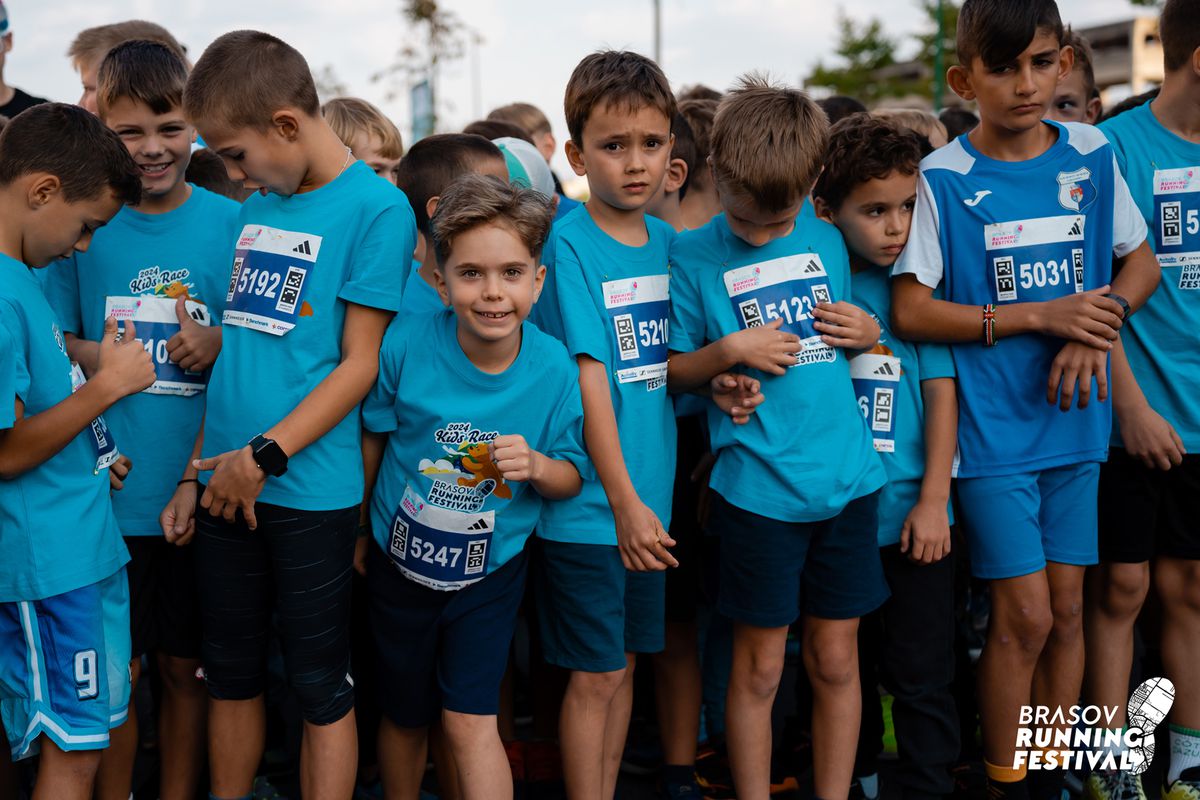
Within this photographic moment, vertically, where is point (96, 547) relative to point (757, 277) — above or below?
below

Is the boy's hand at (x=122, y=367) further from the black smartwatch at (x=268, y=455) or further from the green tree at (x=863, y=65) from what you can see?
the green tree at (x=863, y=65)

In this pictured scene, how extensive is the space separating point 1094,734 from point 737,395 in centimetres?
166

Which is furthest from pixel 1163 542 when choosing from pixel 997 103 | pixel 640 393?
pixel 640 393

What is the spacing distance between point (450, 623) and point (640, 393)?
792 millimetres

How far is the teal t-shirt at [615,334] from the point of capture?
9.20 feet

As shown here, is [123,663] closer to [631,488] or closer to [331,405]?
[331,405]

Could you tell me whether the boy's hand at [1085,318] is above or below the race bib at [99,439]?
above

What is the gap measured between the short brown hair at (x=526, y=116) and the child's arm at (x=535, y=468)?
3.81m

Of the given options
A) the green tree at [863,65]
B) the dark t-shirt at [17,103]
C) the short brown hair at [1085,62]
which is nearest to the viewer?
the short brown hair at [1085,62]

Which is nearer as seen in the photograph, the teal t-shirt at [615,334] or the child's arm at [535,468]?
the child's arm at [535,468]

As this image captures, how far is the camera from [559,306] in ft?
9.31

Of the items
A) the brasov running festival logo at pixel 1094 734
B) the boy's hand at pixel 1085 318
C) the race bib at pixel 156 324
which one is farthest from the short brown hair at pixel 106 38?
the brasov running festival logo at pixel 1094 734

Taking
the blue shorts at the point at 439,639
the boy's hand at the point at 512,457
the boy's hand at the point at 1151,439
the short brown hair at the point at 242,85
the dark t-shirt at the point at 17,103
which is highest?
the dark t-shirt at the point at 17,103

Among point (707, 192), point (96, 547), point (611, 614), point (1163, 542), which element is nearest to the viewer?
point (96, 547)
